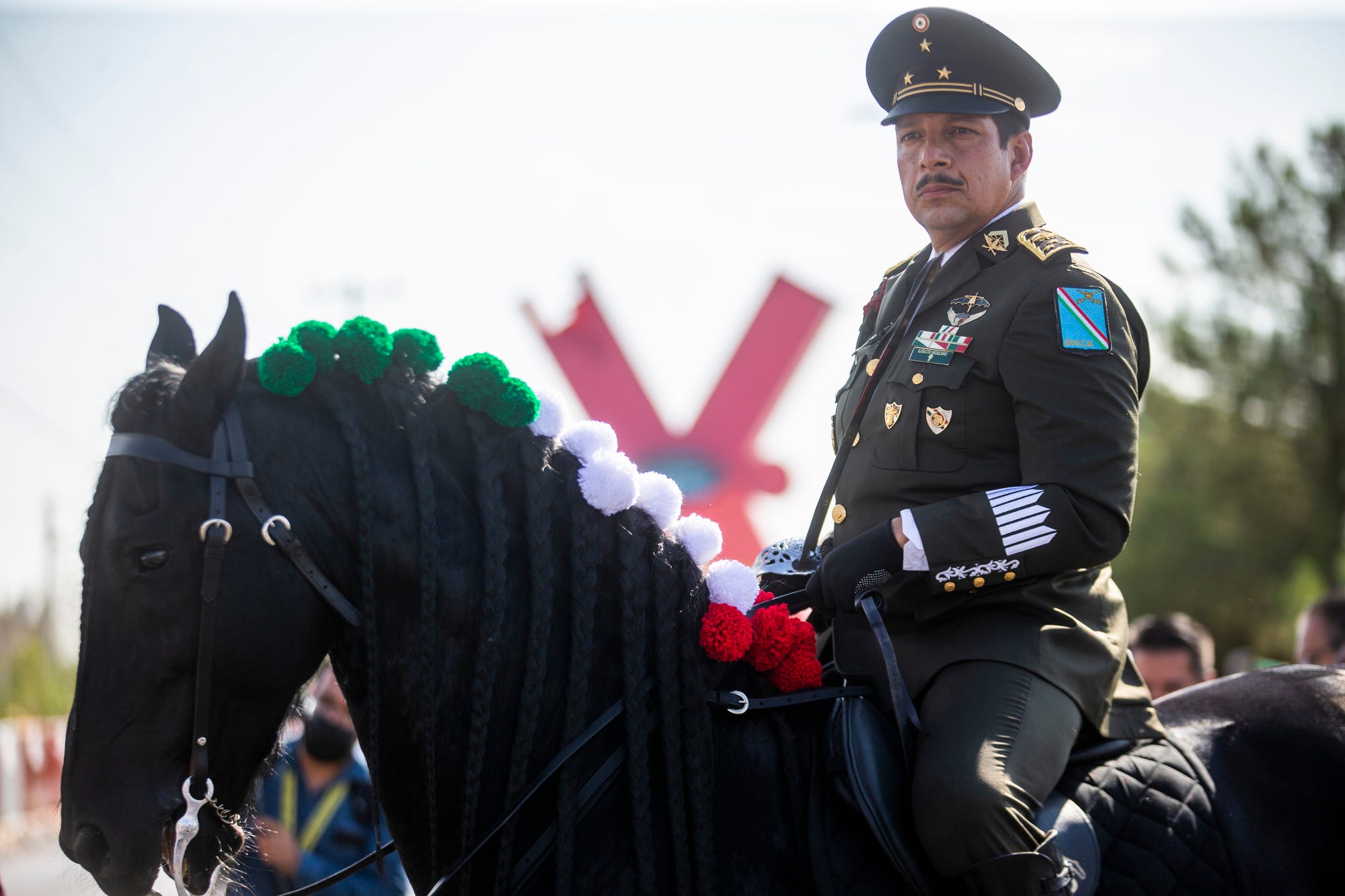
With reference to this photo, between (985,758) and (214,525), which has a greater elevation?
(214,525)

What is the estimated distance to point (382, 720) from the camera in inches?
90.4

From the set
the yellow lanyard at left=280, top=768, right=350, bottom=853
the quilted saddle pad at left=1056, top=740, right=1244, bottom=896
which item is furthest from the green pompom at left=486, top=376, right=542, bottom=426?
the yellow lanyard at left=280, top=768, right=350, bottom=853

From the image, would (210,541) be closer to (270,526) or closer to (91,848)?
(270,526)

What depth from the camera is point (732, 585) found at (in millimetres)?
2557

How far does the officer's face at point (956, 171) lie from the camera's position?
2814mm

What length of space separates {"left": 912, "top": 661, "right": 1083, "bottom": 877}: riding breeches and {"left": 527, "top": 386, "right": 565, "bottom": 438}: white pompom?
3.49 feet

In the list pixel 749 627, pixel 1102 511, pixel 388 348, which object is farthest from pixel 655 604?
pixel 1102 511

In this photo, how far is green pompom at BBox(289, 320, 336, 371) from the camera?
2391 mm

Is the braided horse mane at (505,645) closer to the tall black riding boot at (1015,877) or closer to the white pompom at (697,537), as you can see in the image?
the white pompom at (697,537)

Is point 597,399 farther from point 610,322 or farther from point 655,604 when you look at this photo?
point 655,604

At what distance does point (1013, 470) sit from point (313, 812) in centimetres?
377

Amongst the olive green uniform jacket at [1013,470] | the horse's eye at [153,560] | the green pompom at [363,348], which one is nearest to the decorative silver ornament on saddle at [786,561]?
the olive green uniform jacket at [1013,470]

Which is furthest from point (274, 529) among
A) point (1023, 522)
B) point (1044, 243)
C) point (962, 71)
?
point (962, 71)

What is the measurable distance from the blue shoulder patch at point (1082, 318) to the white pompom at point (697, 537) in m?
0.92
